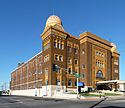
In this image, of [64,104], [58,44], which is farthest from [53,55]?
[64,104]

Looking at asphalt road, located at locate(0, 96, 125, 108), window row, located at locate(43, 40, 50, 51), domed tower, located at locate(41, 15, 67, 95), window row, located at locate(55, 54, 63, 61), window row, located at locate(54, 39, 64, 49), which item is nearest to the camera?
asphalt road, located at locate(0, 96, 125, 108)

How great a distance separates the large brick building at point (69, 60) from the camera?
256ft

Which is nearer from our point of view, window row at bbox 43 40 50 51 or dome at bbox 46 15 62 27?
window row at bbox 43 40 50 51

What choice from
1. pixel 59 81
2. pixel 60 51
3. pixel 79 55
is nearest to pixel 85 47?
pixel 79 55

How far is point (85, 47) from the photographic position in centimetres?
8456

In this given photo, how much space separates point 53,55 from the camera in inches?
3036

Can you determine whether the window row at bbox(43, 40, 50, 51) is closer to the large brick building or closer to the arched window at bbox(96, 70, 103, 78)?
the large brick building

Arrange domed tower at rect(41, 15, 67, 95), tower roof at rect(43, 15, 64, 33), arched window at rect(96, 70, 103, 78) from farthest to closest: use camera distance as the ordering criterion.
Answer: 1. arched window at rect(96, 70, 103, 78)
2. tower roof at rect(43, 15, 64, 33)
3. domed tower at rect(41, 15, 67, 95)

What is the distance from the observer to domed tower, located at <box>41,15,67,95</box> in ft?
251

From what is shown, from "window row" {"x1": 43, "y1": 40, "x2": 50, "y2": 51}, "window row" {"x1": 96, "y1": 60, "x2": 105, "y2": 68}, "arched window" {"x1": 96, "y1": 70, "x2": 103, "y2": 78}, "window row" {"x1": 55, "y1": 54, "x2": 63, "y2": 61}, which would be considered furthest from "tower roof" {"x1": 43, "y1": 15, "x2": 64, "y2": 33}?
"arched window" {"x1": 96, "y1": 70, "x2": 103, "y2": 78}

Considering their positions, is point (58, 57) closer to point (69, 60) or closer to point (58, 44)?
point (58, 44)

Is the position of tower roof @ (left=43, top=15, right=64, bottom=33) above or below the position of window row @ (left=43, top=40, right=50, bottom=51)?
above

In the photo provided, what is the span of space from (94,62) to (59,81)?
50.3 feet

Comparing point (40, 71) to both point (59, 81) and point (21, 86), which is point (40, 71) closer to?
point (59, 81)
